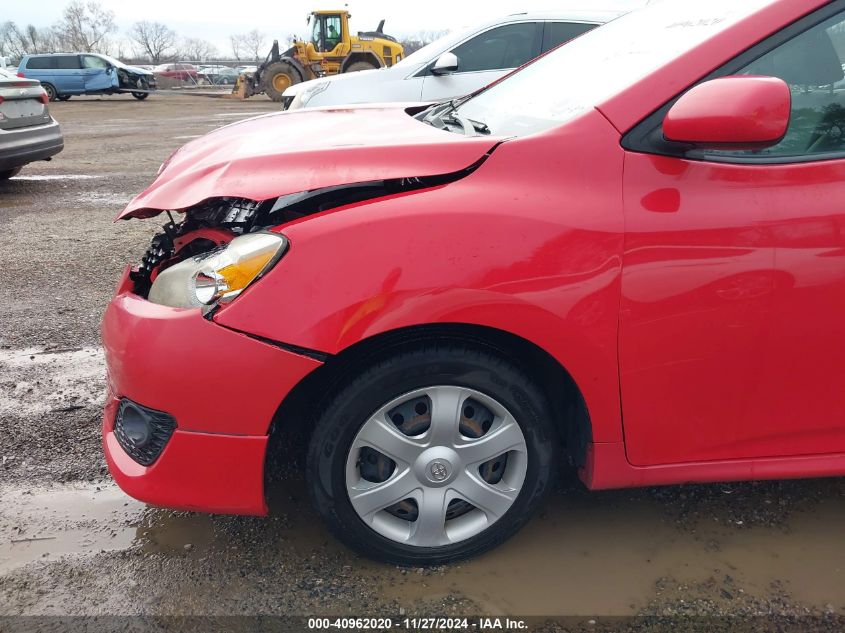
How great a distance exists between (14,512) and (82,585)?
1.71 feet

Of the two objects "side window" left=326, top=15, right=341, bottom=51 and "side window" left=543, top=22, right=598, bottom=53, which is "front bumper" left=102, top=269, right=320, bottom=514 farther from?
"side window" left=326, top=15, right=341, bottom=51

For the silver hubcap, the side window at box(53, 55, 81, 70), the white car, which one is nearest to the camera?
the silver hubcap

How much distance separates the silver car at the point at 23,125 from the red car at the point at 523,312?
6153 mm

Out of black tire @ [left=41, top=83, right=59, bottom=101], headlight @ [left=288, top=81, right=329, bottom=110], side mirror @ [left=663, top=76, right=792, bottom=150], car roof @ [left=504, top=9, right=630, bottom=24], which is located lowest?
black tire @ [left=41, top=83, right=59, bottom=101]

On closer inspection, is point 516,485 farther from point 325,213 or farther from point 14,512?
point 14,512

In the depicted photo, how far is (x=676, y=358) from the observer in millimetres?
1772

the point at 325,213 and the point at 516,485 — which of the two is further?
the point at 516,485

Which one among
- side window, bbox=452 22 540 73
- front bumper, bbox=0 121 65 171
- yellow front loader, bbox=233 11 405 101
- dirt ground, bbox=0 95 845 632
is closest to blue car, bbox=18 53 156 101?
yellow front loader, bbox=233 11 405 101

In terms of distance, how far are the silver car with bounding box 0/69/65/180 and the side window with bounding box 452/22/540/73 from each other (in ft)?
14.9

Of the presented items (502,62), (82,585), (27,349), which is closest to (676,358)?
(82,585)

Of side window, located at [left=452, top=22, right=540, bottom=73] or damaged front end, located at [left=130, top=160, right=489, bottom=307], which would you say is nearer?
damaged front end, located at [left=130, top=160, right=489, bottom=307]

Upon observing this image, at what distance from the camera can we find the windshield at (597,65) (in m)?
1.87

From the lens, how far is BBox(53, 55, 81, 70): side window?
24.4 meters

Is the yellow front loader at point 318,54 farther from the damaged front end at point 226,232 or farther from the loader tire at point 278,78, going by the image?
the damaged front end at point 226,232
